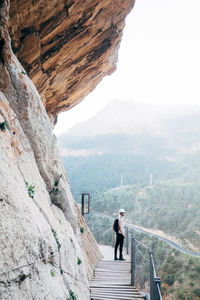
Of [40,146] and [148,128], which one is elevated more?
[148,128]

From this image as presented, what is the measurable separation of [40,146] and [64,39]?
190 inches

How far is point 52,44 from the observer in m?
9.71

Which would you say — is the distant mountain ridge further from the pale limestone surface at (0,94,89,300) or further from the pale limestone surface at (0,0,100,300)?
the pale limestone surface at (0,94,89,300)

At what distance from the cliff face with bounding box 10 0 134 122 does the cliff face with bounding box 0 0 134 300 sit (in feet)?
0.11

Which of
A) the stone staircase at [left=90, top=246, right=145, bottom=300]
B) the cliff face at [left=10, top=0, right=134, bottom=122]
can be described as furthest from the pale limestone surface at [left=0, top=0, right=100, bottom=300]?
the cliff face at [left=10, top=0, right=134, bottom=122]

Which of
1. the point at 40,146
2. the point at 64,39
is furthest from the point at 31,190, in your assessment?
the point at 64,39

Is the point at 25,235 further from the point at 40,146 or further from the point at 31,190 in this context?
the point at 40,146

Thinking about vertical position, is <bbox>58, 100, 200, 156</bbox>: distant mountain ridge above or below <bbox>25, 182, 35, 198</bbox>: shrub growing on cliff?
above

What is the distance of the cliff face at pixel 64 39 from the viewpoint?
27.5 ft

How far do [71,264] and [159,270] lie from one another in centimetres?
1367

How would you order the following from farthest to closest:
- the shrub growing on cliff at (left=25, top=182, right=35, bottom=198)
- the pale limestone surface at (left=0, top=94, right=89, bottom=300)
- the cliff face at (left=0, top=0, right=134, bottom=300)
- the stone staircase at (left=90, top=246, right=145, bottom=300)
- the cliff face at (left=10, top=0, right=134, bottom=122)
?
the cliff face at (left=10, top=0, right=134, bottom=122) → the stone staircase at (left=90, top=246, right=145, bottom=300) → the shrub growing on cliff at (left=25, top=182, right=35, bottom=198) → the cliff face at (left=0, top=0, right=134, bottom=300) → the pale limestone surface at (left=0, top=94, right=89, bottom=300)

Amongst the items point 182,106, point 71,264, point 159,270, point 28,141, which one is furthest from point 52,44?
point 182,106

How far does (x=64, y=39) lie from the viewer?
9859 millimetres

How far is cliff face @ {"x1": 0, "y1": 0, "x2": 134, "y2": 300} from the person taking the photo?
13.7 ft
